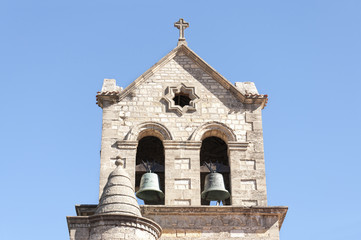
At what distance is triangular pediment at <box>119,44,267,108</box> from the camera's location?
748 inches

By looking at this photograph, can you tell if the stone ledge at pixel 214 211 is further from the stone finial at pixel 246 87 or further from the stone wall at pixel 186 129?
the stone finial at pixel 246 87

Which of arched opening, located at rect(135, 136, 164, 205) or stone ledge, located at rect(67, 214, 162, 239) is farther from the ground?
arched opening, located at rect(135, 136, 164, 205)

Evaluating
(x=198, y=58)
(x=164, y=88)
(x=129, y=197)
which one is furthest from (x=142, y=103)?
(x=129, y=197)

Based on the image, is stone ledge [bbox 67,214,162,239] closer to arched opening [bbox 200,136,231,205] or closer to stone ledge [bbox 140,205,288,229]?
stone ledge [bbox 140,205,288,229]

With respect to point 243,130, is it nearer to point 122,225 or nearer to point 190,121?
point 190,121

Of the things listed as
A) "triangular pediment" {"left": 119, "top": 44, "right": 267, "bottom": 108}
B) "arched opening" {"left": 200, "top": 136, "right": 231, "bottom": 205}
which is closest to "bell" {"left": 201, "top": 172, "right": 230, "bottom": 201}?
"arched opening" {"left": 200, "top": 136, "right": 231, "bottom": 205}

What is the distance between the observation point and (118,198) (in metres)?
14.5

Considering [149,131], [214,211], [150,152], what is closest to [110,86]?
[149,131]

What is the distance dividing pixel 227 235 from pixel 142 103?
13.7 feet

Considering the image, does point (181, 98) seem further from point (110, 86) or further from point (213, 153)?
point (110, 86)

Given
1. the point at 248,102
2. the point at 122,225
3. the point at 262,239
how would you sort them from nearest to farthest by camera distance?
1. the point at 122,225
2. the point at 262,239
3. the point at 248,102

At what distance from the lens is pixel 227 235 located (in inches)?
652

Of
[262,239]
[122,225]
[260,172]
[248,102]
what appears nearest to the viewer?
[122,225]

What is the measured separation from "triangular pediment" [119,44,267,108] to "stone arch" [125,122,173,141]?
1.08m
